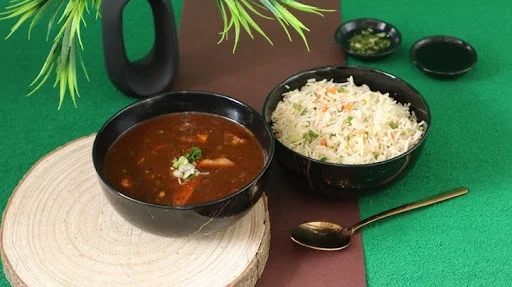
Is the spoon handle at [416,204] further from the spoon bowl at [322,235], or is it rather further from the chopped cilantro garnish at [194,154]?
the chopped cilantro garnish at [194,154]

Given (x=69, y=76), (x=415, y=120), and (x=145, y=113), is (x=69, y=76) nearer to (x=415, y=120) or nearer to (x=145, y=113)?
(x=145, y=113)

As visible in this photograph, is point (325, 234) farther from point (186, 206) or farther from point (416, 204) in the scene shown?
point (186, 206)

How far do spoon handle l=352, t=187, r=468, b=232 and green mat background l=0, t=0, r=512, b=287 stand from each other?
0.09 feet

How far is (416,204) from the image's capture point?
73.6 inches

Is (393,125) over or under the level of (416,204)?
over

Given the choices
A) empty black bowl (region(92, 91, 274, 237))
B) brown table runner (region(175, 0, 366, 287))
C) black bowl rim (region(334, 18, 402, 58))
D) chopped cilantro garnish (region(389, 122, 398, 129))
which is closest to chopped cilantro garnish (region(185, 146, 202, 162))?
empty black bowl (region(92, 91, 274, 237))

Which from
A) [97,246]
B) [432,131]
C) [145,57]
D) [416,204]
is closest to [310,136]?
[416,204]

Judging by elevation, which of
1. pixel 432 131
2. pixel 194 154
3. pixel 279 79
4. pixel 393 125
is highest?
pixel 194 154

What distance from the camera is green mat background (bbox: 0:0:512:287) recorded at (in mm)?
1760

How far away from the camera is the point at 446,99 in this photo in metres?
2.37

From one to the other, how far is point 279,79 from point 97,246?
1.14 meters

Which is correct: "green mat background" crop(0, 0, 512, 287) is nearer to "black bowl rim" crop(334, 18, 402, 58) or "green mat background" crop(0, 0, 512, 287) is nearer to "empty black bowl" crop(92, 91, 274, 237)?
"black bowl rim" crop(334, 18, 402, 58)

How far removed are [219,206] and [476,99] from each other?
134cm

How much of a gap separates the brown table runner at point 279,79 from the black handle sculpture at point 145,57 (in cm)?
12
